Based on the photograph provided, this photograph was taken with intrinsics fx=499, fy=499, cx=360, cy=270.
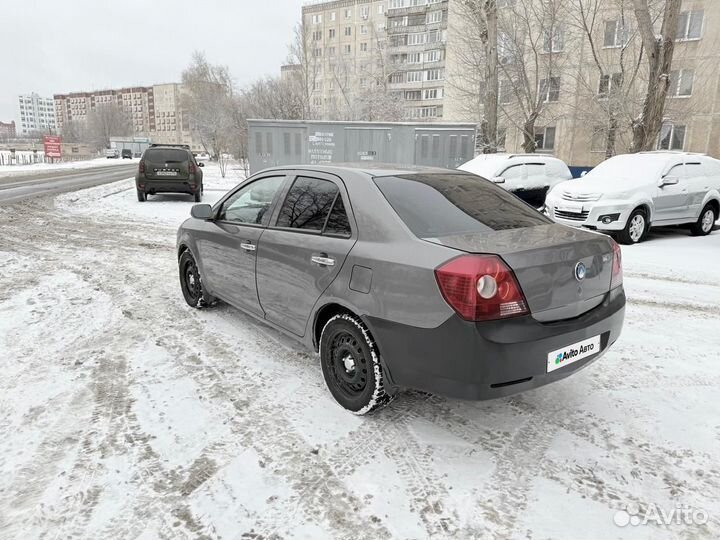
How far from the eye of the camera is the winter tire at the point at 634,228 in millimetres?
9547

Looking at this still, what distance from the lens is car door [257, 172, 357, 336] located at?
3254 mm

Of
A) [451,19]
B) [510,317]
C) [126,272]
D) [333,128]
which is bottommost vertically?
[126,272]

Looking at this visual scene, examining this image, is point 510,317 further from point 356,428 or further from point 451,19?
point 451,19

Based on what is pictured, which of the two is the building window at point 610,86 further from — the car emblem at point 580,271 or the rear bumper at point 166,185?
the car emblem at point 580,271

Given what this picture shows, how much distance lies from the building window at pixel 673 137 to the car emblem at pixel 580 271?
1296 inches

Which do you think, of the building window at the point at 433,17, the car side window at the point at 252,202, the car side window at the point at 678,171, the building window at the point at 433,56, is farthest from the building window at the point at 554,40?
the building window at the point at 433,17

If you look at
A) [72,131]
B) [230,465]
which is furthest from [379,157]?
[72,131]

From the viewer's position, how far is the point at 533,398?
3.44 metres

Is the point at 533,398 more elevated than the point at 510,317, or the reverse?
the point at 510,317

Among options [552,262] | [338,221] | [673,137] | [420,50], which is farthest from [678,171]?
[420,50]

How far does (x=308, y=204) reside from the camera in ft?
12.0

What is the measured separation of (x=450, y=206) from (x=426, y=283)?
84cm

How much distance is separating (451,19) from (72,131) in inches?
4533

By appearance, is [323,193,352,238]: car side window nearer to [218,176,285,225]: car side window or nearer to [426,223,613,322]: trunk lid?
[426,223,613,322]: trunk lid
